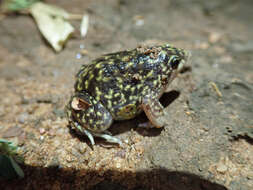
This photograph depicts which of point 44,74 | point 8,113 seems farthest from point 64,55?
point 8,113

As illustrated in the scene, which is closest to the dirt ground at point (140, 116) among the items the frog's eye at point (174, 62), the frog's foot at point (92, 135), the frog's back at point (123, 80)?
the frog's foot at point (92, 135)

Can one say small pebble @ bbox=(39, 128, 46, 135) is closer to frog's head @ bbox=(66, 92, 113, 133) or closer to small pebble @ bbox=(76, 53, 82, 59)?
frog's head @ bbox=(66, 92, 113, 133)

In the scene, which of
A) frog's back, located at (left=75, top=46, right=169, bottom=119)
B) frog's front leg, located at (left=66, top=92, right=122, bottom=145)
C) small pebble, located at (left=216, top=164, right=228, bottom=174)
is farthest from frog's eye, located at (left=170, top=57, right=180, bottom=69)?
small pebble, located at (left=216, top=164, right=228, bottom=174)

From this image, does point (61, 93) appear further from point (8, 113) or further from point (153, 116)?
point (153, 116)

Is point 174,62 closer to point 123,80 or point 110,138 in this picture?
point 123,80

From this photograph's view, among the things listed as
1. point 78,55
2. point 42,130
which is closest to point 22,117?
point 42,130

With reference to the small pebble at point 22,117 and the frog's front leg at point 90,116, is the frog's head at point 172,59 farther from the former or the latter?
the small pebble at point 22,117
